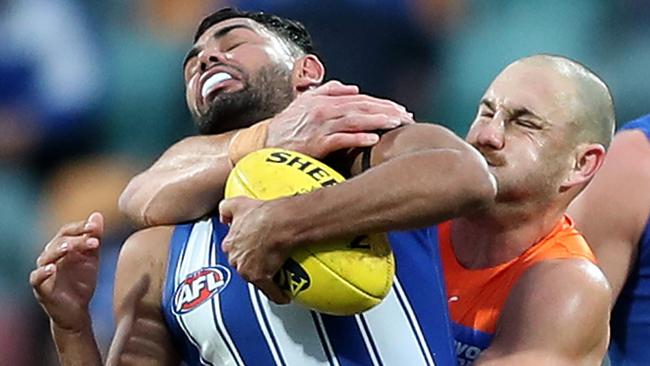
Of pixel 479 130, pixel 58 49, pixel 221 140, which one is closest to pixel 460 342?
pixel 479 130

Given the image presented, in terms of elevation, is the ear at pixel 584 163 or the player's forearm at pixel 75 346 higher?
the ear at pixel 584 163

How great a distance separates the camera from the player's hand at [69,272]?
187 cm

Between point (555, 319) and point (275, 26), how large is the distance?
84 cm

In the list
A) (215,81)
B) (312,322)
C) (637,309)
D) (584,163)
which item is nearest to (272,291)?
(312,322)

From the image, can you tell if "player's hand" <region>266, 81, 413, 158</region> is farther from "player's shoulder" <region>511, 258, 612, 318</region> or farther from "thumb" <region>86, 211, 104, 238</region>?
"player's shoulder" <region>511, 258, 612, 318</region>

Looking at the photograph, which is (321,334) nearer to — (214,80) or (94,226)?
(94,226)

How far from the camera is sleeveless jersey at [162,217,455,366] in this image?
1753 millimetres

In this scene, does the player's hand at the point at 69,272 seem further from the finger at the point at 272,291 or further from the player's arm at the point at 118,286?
the finger at the point at 272,291

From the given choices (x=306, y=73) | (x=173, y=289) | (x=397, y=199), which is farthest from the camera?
(x=306, y=73)

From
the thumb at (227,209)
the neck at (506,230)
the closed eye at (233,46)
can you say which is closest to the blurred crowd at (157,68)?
the closed eye at (233,46)

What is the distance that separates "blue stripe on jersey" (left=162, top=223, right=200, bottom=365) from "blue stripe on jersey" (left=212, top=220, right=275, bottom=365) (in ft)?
0.32

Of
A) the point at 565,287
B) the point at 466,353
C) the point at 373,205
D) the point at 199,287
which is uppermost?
the point at 373,205

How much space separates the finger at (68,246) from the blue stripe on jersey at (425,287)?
480mm

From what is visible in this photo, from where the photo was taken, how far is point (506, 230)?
83.0 inches
